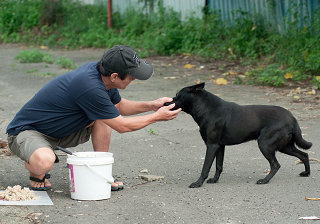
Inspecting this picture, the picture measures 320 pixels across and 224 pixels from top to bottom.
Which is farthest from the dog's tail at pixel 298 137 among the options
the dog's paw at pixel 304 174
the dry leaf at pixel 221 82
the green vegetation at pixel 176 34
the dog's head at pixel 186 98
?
the dry leaf at pixel 221 82

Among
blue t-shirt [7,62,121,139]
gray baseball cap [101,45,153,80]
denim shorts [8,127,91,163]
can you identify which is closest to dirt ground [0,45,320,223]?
denim shorts [8,127,91,163]

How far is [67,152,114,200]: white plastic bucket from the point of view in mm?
Answer: 3494

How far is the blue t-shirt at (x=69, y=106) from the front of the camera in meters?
3.55

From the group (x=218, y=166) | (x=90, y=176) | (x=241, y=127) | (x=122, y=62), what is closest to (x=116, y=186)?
(x=90, y=176)

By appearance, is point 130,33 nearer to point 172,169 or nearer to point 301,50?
point 301,50

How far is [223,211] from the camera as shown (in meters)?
3.35

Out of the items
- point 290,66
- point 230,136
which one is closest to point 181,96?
point 230,136

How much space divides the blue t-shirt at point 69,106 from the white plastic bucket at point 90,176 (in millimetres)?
393

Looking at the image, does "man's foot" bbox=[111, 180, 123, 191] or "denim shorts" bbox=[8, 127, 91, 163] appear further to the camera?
"man's foot" bbox=[111, 180, 123, 191]

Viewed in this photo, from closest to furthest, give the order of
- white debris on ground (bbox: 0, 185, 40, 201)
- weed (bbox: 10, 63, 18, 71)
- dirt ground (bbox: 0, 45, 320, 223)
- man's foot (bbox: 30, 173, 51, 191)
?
dirt ground (bbox: 0, 45, 320, 223)
white debris on ground (bbox: 0, 185, 40, 201)
man's foot (bbox: 30, 173, 51, 191)
weed (bbox: 10, 63, 18, 71)

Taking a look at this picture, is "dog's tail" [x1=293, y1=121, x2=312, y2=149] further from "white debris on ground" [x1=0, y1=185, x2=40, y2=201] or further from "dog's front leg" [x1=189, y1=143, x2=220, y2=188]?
"white debris on ground" [x1=0, y1=185, x2=40, y2=201]

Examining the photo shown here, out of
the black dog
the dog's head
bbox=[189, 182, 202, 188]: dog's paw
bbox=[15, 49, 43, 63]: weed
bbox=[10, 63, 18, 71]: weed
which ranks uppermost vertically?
bbox=[15, 49, 43, 63]: weed

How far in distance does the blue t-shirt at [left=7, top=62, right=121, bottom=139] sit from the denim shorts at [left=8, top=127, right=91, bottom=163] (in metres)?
0.06

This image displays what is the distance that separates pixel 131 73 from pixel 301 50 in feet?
23.9
